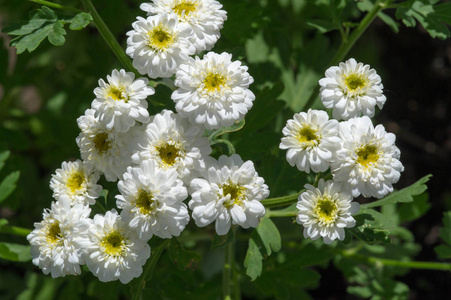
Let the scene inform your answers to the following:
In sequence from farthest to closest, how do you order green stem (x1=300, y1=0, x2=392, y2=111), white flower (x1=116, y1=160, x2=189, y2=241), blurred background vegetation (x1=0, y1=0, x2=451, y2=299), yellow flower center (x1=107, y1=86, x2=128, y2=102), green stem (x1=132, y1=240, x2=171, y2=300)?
blurred background vegetation (x1=0, y1=0, x2=451, y2=299) → green stem (x1=300, y1=0, x2=392, y2=111) → green stem (x1=132, y1=240, x2=171, y2=300) → yellow flower center (x1=107, y1=86, x2=128, y2=102) → white flower (x1=116, y1=160, x2=189, y2=241)

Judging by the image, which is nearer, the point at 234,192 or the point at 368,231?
the point at 234,192

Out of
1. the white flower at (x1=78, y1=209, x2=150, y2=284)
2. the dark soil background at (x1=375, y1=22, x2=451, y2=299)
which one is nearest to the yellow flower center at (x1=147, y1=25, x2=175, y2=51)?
the white flower at (x1=78, y1=209, x2=150, y2=284)

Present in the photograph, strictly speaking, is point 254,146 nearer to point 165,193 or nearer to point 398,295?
point 165,193

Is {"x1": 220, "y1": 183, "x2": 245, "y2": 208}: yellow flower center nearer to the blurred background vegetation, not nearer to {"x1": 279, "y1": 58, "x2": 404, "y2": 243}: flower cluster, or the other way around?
{"x1": 279, "y1": 58, "x2": 404, "y2": 243}: flower cluster

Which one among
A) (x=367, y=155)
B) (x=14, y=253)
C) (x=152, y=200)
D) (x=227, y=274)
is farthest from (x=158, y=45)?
(x=14, y=253)

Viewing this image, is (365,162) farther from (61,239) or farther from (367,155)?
(61,239)

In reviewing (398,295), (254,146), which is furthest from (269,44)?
(398,295)
